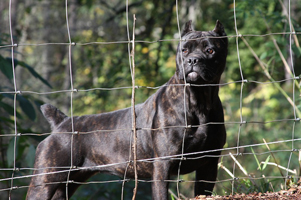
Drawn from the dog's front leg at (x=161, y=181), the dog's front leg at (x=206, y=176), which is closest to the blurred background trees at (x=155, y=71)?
the dog's front leg at (x=206, y=176)

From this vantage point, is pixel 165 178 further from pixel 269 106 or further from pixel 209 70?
pixel 269 106

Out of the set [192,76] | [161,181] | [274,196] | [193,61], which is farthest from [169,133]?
[274,196]

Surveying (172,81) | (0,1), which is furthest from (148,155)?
(0,1)

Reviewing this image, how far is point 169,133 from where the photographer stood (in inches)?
124

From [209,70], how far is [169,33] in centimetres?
587

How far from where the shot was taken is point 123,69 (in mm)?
7906

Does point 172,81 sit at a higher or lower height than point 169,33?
lower

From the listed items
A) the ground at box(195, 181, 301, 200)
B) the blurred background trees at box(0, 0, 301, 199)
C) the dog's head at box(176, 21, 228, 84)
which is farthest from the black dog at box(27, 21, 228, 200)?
the blurred background trees at box(0, 0, 301, 199)

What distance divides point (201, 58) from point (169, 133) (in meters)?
0.64

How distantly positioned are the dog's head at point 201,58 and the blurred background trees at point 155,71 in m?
0.93

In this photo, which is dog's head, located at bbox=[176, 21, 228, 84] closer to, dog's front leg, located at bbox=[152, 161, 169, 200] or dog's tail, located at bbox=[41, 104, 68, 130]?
dog's front leg, located at bbox=[152, 161, 169, 200]

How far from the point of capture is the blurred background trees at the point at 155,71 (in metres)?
4.64

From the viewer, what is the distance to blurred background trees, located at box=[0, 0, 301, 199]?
464 cm

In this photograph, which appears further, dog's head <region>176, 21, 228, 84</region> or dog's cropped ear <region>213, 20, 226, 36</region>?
dog's cropped ear <region>213, 20, 226, 36</region>
